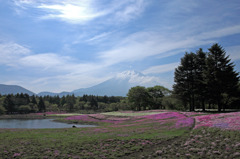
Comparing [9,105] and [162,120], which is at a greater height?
[162,120]

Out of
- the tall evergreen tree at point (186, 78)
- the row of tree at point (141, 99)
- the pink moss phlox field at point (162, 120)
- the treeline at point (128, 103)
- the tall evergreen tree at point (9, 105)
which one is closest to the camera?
the pink moss phlox field at point (162, 120)

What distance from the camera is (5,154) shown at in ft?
57.4

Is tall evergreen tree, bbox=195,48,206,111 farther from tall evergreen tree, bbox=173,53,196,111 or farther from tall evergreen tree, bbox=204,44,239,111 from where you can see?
tall evergreen tree, bbox=204,44,239,111

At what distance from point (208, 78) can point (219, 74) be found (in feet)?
9.90

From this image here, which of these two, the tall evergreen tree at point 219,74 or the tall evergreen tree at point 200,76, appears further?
the tall evergreen tree at point 200,76

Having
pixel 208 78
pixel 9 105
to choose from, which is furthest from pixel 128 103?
pixel 9 105

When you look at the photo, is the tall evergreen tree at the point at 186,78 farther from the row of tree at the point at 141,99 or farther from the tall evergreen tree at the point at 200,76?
the row of tree at the point at 141,99

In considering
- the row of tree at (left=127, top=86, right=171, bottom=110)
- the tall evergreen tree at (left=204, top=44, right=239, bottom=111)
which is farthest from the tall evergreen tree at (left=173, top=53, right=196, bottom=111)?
the row of tree at (left=127, top=86, right=171, bottom=110)

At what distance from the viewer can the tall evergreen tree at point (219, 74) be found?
40844 millimetres

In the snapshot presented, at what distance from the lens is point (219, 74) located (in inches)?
1598

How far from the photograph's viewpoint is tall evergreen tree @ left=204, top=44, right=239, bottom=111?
40.8 metres

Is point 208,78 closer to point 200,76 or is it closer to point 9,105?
point 200,76

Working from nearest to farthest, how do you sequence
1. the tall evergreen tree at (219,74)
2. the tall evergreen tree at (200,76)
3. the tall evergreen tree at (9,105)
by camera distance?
the tall evergreen tree at (219,74) < the tall evergreen tree at (200,76) < the tall evergreen tree at (9,105)

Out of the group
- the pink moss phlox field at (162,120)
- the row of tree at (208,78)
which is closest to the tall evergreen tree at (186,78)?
the row of tree at (208,78)
